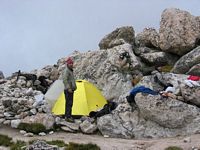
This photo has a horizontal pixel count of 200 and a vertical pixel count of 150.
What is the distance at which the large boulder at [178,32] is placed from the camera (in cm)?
2438

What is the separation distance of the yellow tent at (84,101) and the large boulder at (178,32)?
5.36 metres

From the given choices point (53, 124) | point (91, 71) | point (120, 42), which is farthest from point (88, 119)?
point (120, 42)

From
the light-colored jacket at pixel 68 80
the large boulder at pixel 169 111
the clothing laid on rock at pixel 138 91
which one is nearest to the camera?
the large boulder at pixel 169 111

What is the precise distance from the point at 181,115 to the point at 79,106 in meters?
5.55

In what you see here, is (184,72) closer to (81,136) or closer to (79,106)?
(79,106)

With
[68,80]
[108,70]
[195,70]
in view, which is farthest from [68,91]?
[195,70]

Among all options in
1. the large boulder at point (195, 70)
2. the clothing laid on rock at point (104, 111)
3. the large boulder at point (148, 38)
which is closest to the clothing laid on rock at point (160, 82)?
the large boulder at point (195, 70)

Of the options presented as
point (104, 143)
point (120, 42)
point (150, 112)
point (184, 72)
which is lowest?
point (104, 143)

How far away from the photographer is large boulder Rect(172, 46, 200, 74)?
2252cm

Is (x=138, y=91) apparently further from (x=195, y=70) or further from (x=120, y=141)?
(x=195, y=70)

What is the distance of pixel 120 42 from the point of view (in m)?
28.2

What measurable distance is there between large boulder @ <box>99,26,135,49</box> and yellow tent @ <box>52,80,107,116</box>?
705 centimetres

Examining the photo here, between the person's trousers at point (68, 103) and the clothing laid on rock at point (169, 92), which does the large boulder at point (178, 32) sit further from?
the person's trousers at point (68, 103)

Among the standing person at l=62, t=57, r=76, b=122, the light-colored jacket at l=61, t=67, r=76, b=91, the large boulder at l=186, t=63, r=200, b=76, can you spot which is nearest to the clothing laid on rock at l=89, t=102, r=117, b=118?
the standing person at l=62, t=57, r=76, b=122
